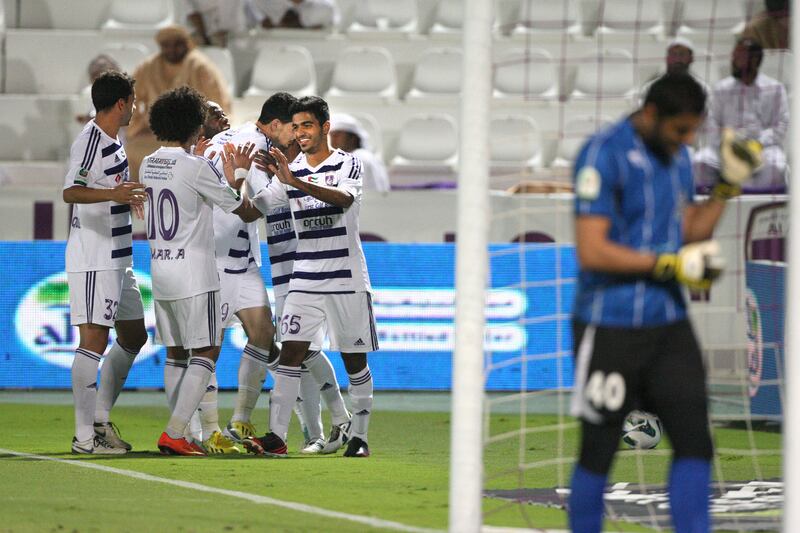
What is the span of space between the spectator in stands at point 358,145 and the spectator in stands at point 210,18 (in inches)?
147

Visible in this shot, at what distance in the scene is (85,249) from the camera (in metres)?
8.28

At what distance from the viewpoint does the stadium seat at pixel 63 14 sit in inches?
683

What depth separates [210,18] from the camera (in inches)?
657

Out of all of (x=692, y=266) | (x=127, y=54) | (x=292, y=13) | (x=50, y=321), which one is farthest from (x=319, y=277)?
(x=292, y=13)

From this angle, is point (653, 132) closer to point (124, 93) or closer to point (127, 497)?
point (127, 497)

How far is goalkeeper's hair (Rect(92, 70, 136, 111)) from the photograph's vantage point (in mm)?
8273

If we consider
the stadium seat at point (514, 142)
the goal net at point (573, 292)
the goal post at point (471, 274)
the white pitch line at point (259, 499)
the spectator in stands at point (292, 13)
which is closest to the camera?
the goal post at point (471, 274)

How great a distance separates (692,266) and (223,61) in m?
12.5

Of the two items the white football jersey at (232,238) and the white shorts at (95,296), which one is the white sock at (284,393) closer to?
the white football jersey at (232,238)

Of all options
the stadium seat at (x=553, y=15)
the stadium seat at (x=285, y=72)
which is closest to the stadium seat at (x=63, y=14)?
the stadium seat at (x=285, y=72)

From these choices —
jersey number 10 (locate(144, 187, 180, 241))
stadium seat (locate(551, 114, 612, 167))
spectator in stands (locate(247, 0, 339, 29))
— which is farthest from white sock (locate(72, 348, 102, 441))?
spectator in stands (locate(247, 0, 339, 29))

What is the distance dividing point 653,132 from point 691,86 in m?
0.19

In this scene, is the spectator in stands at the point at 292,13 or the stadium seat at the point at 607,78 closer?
the stadium seat at the point at 607,78

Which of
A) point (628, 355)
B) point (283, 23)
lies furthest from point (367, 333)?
point (283, 23)
